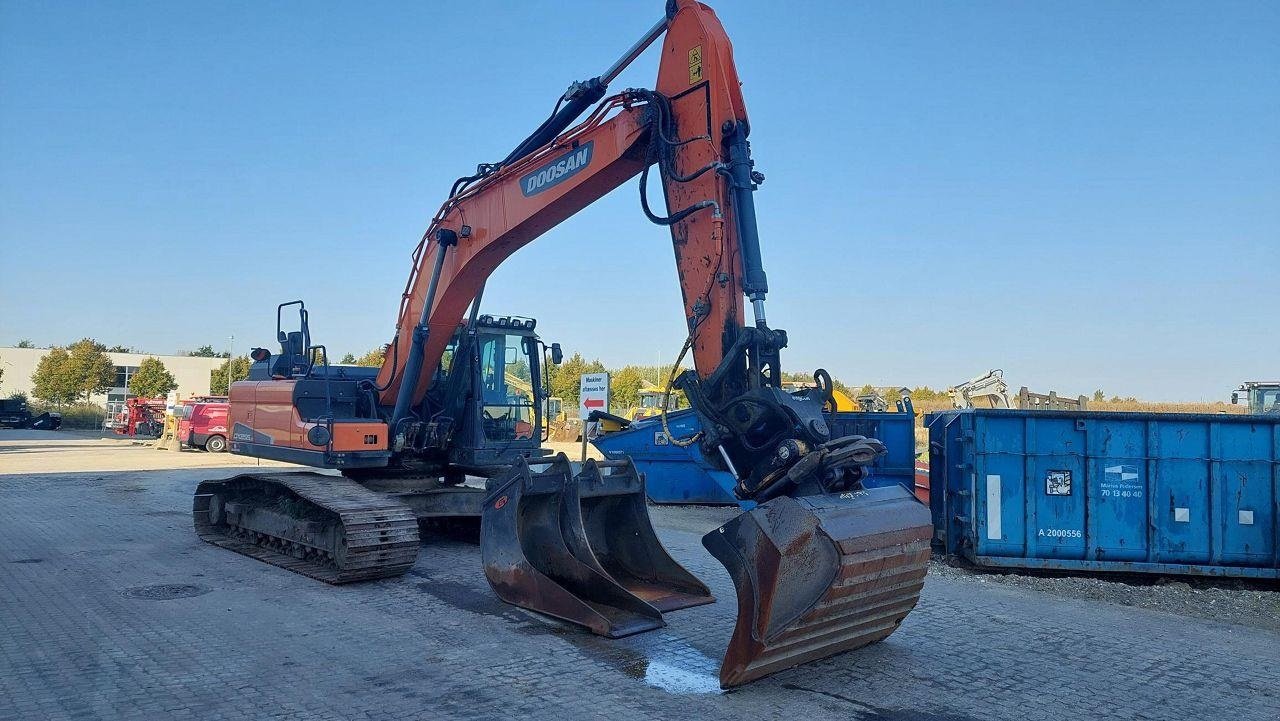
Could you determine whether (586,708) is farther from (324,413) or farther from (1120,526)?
(1120,526)

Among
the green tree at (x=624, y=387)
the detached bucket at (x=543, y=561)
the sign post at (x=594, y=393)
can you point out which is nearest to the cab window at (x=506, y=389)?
the detached bucket at (x=543, y=561)

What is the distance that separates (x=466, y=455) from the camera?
33.6 feet

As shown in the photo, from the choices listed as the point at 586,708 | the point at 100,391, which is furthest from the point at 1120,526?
the point at 100,391

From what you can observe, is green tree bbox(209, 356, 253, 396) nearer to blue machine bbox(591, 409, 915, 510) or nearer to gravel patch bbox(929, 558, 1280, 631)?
blue machine bbox(591, 409, 915, 510)

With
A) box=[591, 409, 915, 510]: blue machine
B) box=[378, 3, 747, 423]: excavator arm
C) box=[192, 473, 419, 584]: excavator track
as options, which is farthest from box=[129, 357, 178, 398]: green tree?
box=[378, 3, 747, 423]: excavator arm

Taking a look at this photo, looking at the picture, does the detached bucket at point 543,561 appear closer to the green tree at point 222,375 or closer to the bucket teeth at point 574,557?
the bucket teeth at point 574,557

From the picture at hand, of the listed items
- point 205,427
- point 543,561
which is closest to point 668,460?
point 543,561

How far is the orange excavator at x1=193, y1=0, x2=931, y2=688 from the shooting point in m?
5.19

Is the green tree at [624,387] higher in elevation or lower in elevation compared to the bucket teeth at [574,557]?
higher

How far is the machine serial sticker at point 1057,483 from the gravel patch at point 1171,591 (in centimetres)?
92

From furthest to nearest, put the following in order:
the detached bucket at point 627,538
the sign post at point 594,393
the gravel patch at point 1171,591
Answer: the sign post at point 594,393, the gravel patch at point 1171,591, the detached bucket at point 627,538

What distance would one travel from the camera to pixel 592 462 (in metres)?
7.06

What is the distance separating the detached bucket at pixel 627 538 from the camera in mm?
7125

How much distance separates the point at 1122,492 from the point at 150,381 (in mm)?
64106
